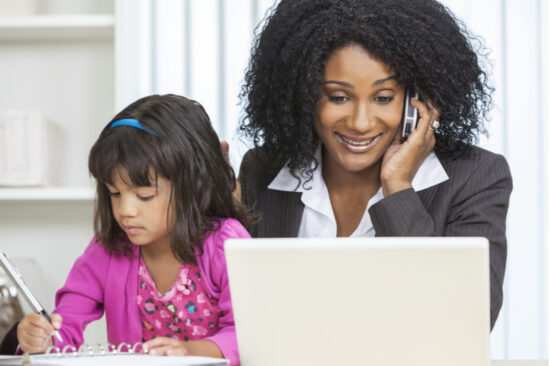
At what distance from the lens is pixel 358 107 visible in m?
1.40

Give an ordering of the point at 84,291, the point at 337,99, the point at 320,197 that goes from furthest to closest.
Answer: the point at 320,197, the point at 337,99, the point at 84,291

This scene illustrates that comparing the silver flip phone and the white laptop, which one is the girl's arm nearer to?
the white laptop

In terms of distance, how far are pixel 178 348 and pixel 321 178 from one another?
2.44 ft

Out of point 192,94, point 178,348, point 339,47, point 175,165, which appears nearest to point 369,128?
point 339,47

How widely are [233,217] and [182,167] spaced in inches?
7.2

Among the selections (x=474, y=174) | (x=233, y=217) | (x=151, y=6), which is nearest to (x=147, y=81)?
(x=151, y=6)

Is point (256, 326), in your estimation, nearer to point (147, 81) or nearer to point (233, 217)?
point (233, 217)

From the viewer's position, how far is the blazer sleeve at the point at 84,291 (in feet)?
4.27

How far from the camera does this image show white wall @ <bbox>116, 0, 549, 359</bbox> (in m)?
2.17

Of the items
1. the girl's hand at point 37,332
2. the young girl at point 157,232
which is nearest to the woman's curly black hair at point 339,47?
the young girl at point 157,232

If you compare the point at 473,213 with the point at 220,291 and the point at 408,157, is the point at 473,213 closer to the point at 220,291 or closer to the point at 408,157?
the point at 408,157

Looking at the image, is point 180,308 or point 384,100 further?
point 384,100

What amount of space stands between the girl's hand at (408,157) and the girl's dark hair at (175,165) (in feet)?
1.10

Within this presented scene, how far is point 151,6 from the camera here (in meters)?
2.23
